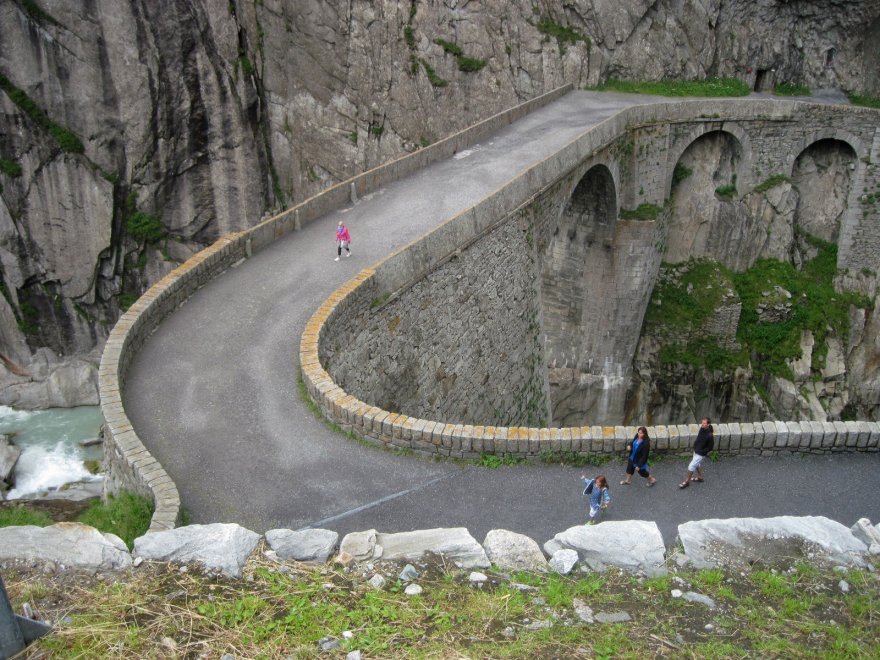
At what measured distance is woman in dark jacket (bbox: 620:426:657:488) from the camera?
8.81m

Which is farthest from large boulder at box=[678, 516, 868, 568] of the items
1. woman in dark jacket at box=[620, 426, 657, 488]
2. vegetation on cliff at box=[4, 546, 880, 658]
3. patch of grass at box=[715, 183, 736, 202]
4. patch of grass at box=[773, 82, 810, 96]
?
patch of grass at box=[773, 82, 810, 96]

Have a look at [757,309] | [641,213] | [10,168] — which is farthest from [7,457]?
[757,309]

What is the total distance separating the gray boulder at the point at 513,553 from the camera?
6543mm

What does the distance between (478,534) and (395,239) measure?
761 cm

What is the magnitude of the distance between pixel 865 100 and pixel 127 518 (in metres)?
27.4

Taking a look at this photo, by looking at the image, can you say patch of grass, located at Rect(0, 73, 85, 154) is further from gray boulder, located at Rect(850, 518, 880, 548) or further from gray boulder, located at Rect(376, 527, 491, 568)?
gray boulder, located at Rect(850, 518, 880, 548)

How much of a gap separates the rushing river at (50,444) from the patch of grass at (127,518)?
54.4 ft

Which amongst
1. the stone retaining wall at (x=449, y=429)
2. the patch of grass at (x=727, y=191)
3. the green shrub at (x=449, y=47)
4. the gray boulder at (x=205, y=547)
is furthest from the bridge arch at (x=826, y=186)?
the gray boulder at (x=205, y=547)

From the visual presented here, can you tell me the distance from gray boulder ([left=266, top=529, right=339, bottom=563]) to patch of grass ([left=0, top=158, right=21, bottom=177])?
2682 centimetres

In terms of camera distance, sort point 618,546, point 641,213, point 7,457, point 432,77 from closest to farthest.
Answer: point 618,546, point 641,213, point 7,457, point 432,77

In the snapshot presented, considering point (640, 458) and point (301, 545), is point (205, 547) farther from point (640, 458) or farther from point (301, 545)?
point (640, 458)

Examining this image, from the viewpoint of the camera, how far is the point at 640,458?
29.1 ft

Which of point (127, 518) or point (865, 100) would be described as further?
point (865, 100)

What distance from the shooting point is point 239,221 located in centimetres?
3191
